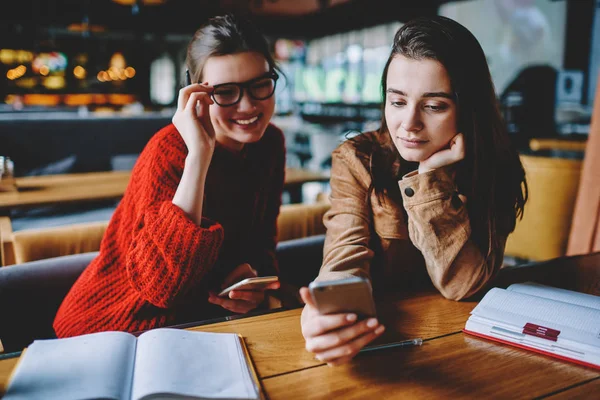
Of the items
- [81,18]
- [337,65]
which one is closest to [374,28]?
[337,65]

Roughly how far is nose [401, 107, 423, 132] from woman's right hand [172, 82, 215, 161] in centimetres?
50

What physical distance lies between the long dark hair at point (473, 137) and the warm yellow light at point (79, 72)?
15.1m

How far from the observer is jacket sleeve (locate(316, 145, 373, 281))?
1.23 metres

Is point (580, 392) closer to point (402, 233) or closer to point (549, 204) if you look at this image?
point (402, 233)

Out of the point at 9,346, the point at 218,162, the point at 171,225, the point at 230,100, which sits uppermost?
the point at 230,100

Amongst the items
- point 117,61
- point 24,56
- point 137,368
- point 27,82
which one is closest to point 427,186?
point 137,368

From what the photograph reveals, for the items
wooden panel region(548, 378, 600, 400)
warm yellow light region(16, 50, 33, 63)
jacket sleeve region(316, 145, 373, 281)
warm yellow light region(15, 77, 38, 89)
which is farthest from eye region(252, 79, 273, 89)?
warm yellow light region(15, 77, 38, 89)

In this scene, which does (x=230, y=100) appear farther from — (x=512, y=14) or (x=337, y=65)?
(x=337, y=65)

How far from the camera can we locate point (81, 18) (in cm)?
1174

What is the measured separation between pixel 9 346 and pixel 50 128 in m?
4.52

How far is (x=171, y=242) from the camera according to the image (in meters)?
1.16

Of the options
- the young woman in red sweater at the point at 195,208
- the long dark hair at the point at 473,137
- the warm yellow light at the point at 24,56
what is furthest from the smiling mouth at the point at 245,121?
the warm yellow light at the point at 24,56

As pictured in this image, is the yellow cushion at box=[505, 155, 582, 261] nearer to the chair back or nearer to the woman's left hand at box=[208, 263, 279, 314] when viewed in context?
the woman's left hand at box=[208, 263, 279, 314]

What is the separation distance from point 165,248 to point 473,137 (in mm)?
818
